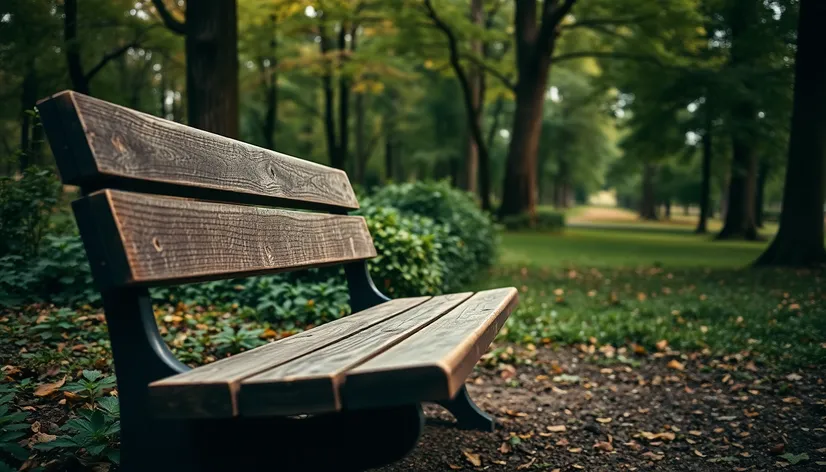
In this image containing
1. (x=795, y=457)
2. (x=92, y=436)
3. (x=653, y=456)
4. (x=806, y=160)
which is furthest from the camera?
(x=806, y=160)

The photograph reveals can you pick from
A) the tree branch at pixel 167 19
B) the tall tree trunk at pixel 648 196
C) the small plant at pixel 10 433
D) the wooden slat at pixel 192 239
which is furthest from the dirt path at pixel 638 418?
the tall tree trunk at pixel 648 196

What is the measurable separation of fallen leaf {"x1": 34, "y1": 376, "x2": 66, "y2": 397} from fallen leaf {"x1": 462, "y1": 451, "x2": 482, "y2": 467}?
161 cm

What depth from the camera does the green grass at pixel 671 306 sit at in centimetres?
455

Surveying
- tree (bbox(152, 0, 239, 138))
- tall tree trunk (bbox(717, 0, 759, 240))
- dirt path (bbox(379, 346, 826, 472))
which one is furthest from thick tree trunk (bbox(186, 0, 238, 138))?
tall tree trunk (bbox(717, 0, 759, 240))

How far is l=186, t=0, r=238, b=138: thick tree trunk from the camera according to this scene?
19.1 feet

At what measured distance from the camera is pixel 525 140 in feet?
58.0

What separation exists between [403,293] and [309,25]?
12.4 meters

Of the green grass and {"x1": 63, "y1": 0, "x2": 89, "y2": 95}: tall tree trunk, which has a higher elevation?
{"x1": 63, "y1": 0, "x2": 89, "y2": 95}: tall tree trunk

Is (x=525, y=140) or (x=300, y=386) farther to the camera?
(x=525, y=140)

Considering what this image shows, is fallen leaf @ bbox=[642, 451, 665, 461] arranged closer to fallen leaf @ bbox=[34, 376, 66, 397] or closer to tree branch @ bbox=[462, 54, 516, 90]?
fallen leaf @ bbox=[34, 376, 66, 397]

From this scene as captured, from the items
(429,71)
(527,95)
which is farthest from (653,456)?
(429,71)

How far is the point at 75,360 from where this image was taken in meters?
2.82

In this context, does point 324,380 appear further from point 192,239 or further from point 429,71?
point 429,71

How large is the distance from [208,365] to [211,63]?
5019 millimetres
